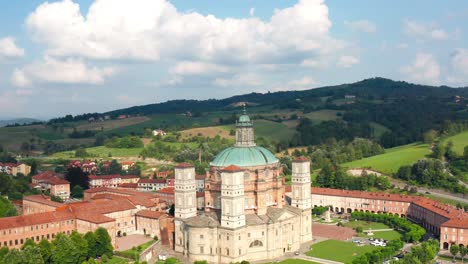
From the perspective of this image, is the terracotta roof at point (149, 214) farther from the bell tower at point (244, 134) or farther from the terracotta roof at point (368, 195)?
the terracotta roof at point (368, 195)

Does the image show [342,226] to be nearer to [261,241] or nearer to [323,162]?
[261,241]

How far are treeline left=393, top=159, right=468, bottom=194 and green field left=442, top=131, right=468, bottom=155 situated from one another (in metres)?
15.7

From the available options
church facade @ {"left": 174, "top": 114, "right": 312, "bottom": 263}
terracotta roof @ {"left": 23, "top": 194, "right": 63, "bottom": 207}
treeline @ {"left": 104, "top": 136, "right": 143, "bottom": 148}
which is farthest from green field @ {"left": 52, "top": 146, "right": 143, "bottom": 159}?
church facade @ {"left": 174, "top": 114, "right": 312, "bottom": 263}

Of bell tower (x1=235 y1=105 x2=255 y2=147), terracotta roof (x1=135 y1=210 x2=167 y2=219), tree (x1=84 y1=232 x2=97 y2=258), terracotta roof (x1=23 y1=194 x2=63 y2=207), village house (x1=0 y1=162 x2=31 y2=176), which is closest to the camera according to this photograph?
tree (x1=84 y1=232 x2=97 y2=258)

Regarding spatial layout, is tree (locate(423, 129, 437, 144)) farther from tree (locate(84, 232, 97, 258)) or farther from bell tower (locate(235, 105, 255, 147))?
tree (locate(84, 232, 97, 258))

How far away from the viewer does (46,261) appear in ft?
214

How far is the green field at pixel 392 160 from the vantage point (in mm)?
126844

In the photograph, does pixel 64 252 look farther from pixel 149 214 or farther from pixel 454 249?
pixel 454 249

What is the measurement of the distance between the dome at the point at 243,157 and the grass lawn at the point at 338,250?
15.3 meters

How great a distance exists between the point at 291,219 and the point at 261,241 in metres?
7.03

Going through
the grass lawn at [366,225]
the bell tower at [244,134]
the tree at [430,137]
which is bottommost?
the grass lawn at [366,225]

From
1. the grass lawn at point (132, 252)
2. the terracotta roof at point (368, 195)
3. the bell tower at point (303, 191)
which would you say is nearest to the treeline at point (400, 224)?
the terracotta roof at point (368, 195)

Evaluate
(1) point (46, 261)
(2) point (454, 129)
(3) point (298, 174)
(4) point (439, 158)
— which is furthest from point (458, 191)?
(1) point (46, 261)

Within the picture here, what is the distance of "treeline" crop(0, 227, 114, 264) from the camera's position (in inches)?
2350
